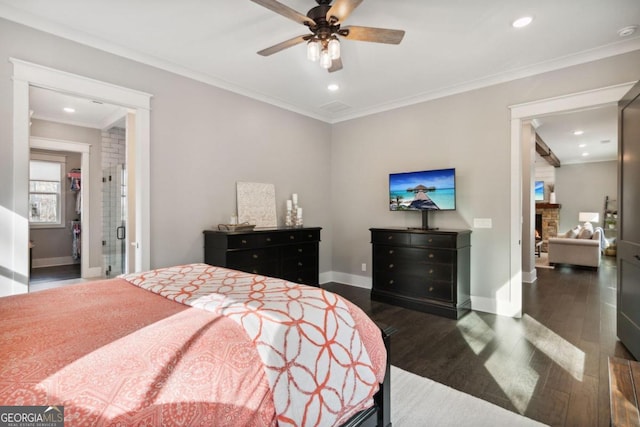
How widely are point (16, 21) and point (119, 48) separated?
0.72 meters

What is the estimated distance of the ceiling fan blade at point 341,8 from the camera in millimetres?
2031

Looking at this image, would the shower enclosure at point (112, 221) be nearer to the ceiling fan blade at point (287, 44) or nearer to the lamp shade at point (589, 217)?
the ceiling fan blade at point (287, 44)

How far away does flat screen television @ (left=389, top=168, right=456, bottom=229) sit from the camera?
410cm

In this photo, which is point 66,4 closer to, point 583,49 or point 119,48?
point 119,48

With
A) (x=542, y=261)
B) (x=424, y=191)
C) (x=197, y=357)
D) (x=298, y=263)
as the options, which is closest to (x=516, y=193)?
(x=424, y=191)

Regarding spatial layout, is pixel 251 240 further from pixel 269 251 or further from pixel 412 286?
pixel 412 286

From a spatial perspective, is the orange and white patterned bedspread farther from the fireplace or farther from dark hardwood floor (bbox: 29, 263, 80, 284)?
the fireplace

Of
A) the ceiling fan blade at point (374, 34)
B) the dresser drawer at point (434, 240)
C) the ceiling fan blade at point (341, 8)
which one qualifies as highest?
the ceiling fan blade at point (341, 8)

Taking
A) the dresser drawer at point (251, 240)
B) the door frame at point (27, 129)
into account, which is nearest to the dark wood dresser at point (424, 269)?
the dresser drawer at point (251, 240)

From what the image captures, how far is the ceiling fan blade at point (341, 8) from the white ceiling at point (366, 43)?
1.19 feet

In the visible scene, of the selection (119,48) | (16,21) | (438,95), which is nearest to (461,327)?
(438,95)

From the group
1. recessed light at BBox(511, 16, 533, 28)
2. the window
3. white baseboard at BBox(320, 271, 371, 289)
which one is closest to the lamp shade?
white baseboard at BBox(320, 271, 371, 289)

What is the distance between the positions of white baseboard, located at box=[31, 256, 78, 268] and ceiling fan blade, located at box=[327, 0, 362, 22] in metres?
7.84

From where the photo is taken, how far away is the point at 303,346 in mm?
1237
